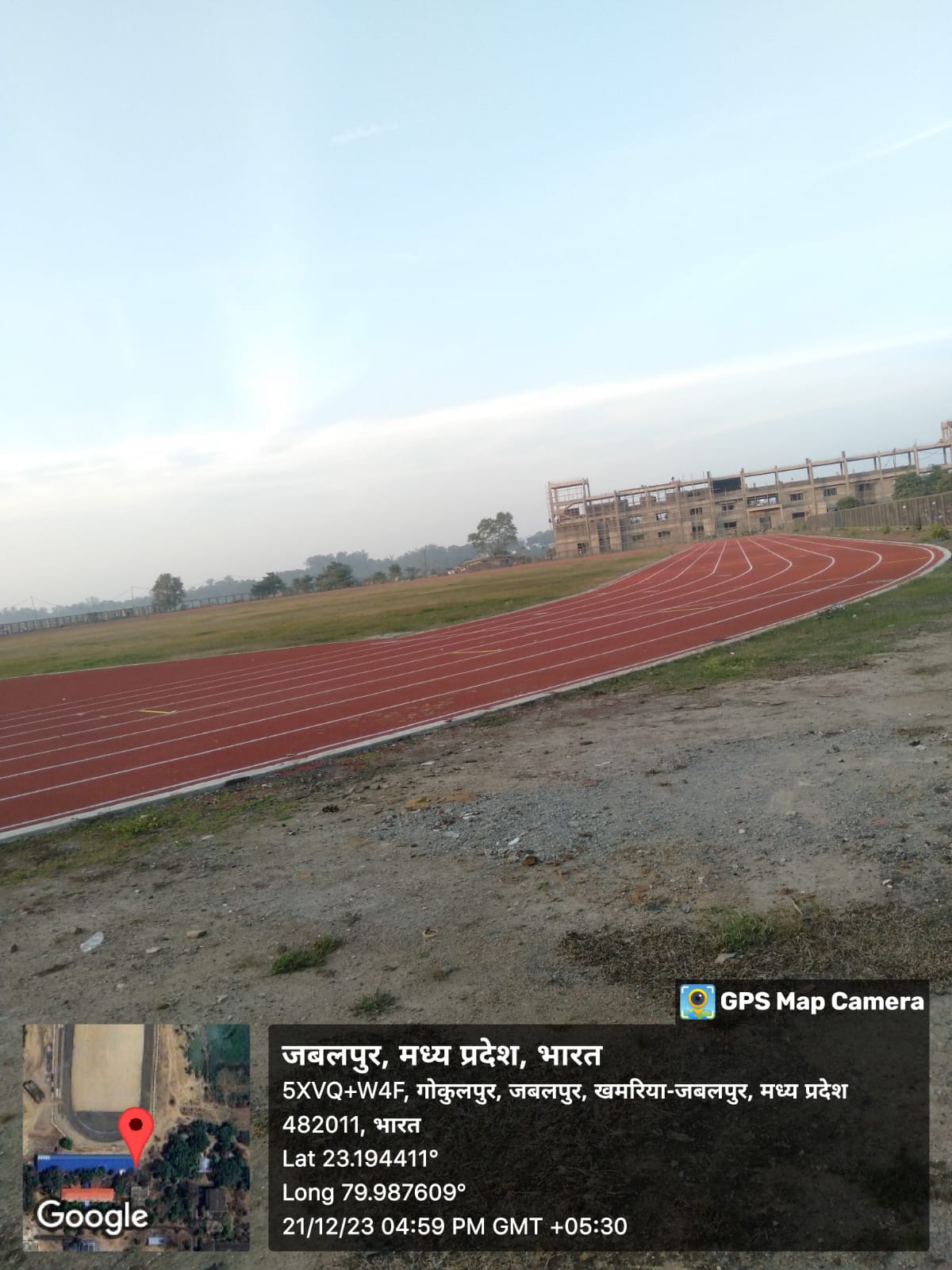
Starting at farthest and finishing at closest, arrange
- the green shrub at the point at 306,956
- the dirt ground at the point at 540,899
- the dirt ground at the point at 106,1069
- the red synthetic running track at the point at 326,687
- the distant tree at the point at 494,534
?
the distant tree at the point at 494,534 → the red synthetic running track at the point at 326,687 → the green shrub at the point at 306,956 → the dirt ground at the point at 540,899 → the dirt ground at the point at 106,1069

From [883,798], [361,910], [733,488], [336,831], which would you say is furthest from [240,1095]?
[733,488]

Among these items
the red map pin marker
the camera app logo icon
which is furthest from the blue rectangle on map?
the camera app logo icon

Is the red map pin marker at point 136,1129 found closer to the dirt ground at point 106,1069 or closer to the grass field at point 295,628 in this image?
the dirt ground at point 106,1069

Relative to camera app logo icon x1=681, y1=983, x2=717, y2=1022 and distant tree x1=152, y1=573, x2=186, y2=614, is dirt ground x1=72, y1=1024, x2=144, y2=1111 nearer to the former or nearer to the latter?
camera app logo icon x1=681, y1=983, x2=717, y2=1022

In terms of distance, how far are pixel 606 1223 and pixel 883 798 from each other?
4157 millimetres

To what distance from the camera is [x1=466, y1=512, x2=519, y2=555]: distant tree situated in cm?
15112

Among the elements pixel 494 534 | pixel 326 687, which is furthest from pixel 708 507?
pixel 326 687

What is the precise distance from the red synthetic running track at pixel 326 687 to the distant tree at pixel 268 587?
73201mm

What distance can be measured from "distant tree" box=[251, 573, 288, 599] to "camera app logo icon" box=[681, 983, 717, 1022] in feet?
334

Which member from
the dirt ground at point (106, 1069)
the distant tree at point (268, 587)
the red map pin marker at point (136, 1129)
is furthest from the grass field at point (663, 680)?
the distant tree at point (268, 587)

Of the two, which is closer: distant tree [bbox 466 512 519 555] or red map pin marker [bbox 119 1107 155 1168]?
red map pin marker [bbox 119 1107 155 1168]

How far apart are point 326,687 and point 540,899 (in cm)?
1205

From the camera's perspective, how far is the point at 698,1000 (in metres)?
3.80

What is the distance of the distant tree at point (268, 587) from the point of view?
103625mm
